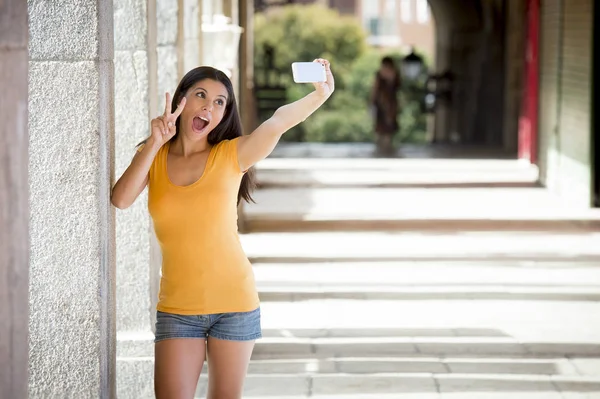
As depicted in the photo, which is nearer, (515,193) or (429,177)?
(515,193)

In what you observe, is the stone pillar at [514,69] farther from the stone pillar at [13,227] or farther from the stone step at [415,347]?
the stone pillar at [13,227]

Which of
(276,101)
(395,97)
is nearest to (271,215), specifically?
(395,97)

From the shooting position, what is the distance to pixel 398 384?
682 cm

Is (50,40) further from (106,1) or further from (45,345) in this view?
(45,345)

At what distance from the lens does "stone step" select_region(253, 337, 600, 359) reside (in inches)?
298

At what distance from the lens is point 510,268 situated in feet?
35.2

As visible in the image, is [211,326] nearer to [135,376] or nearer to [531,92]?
[135,376]

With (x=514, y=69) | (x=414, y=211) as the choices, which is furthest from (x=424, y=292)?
(x=514, y=69)

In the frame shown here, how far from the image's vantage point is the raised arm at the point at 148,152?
4.19 metres

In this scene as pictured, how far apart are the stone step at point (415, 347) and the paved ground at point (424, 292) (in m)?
0.01

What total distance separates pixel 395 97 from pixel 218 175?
18023mm

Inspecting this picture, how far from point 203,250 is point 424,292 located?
18.0 ft

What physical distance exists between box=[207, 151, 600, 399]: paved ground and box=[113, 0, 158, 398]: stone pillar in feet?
1.48

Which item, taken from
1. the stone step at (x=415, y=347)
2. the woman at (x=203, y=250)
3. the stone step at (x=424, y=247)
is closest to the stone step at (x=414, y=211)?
the stone step at (x=424, y=247)
